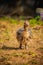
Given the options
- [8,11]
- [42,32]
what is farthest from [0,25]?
[8,11]

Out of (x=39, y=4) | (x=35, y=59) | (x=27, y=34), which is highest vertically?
(x=39, y=4)

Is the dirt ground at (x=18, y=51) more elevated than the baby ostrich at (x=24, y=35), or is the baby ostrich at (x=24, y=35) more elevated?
the baby ostrich at (x=24, y=35)

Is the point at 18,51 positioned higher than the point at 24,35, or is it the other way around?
the point at 24,35

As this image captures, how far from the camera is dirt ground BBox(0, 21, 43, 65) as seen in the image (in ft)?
22.5

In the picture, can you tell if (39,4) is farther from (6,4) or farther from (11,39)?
(11,39)

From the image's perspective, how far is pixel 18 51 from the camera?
777 centimetres

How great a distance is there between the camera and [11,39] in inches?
370

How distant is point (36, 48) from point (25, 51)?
0.55m

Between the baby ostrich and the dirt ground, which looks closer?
the dirt ground

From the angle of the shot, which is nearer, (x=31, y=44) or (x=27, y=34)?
(x=27, y=34)

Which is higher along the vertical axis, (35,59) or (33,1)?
(33,1)

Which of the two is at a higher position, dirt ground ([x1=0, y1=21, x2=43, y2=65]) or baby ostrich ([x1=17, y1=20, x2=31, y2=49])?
baby ostrich ([x1=17, y1=20, x2=31, y2=49])

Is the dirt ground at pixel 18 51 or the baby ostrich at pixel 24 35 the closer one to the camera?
the dirt ground at pixel 18 51

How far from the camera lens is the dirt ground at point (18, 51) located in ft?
22.5
